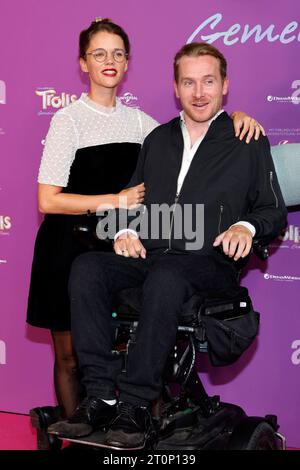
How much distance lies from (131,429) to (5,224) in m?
1.94

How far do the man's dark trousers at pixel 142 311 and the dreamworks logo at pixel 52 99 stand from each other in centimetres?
133

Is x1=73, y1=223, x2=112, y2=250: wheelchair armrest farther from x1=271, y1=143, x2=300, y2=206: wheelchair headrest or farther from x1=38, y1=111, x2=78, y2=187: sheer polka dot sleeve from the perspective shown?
x1=271, y1=143, x2=300, y2=206: wheelchair headrest

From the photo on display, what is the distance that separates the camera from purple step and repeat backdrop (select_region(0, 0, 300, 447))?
11.9 feet

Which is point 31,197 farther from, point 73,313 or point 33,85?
point 73,313

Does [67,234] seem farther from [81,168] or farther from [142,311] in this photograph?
[142,311]

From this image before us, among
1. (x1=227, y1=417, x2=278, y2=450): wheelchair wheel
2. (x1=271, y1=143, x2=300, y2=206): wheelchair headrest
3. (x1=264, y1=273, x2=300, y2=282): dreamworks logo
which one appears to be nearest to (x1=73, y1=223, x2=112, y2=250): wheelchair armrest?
(x1=271, y1=143, x2=300, y2=206): wheelchair headrest

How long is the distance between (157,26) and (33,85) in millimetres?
750

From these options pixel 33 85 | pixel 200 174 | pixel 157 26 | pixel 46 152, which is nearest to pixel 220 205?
pixel 200 174

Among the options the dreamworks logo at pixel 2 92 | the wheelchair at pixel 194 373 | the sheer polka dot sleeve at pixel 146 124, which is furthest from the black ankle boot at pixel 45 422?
the dreamworks logo at pixel 2 92

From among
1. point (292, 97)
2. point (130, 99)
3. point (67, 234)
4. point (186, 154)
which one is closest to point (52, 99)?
point (130, 99)

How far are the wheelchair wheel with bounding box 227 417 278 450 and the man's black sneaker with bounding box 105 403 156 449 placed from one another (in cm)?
41

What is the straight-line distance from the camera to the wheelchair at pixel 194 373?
276 centimetres

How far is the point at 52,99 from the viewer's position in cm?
403
